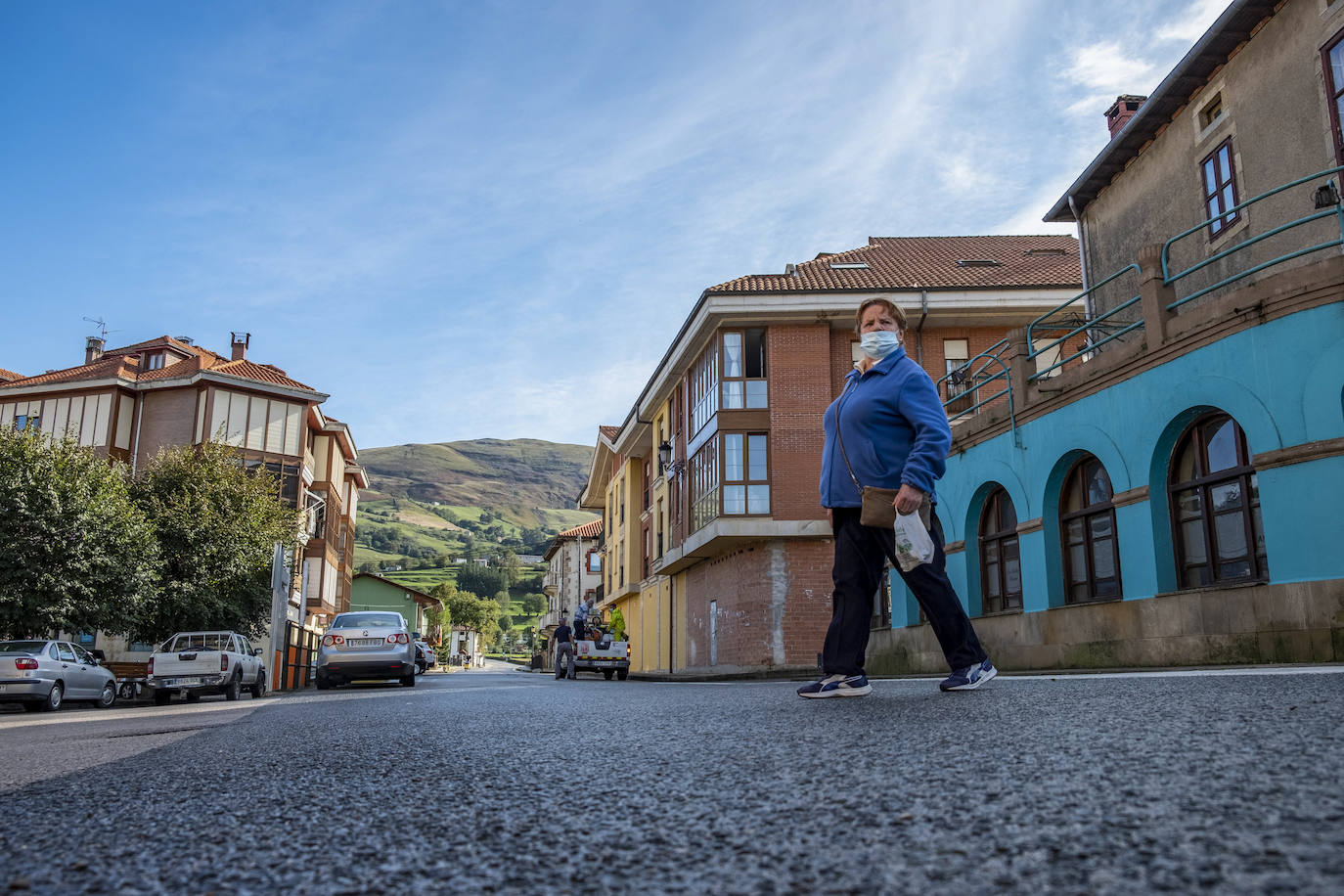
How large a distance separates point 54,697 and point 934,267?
25.5 meters

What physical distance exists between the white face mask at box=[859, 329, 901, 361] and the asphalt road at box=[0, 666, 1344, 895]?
224cm

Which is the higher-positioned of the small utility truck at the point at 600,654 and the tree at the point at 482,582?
the tree at the point at 482,582

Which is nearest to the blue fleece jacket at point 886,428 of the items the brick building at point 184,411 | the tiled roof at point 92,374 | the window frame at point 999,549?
the window frame at point 999,549

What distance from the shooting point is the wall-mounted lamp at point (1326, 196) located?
43.7 feet

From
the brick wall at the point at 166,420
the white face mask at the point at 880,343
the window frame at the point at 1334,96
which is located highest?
the brick wall at the point at 166,420

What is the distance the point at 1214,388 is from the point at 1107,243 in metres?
9.84

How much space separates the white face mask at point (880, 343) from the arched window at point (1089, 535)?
8492 mm

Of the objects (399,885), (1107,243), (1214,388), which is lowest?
(399,885)

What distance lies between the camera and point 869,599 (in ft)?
18.4

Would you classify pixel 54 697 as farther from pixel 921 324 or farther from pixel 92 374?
pixel 92 374

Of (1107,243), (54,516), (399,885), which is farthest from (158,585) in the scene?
(399,885)

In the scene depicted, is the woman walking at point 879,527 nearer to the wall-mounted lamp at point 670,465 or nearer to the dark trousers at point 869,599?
the dark trousers at point 869,599

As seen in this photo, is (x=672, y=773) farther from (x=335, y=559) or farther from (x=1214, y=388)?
(x=335, y=559)

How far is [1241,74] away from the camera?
1541 centimetres
